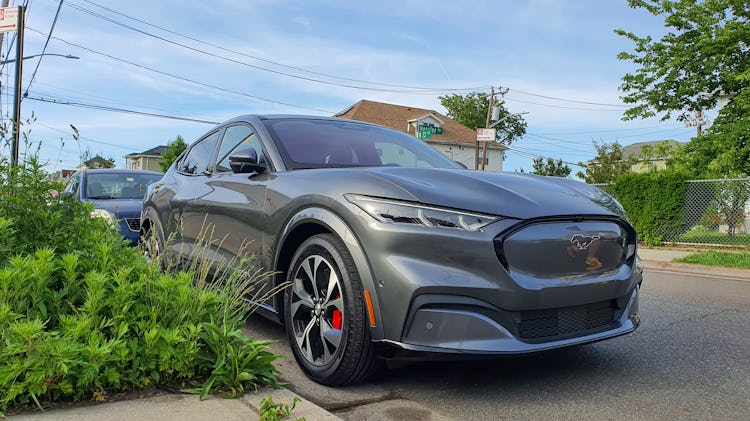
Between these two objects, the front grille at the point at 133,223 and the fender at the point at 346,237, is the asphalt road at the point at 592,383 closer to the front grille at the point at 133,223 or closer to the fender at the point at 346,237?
the fender at the point at 346,237

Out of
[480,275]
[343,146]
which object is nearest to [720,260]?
[343,146]

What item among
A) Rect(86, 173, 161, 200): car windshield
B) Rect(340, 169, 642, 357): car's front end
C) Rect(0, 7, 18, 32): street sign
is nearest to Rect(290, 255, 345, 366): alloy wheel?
Rect(340, 169, 642, 357): car's front end

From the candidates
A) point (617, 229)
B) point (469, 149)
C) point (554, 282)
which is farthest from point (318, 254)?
point (469, 149)

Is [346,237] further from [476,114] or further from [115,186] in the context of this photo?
[476,114]

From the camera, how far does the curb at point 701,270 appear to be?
9.40 metres

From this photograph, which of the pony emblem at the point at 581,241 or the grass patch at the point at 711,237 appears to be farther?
the grass patch at the point at 711,237

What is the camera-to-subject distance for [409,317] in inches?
107

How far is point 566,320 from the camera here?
→ 2951 millimetres

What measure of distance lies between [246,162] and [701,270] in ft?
30.8

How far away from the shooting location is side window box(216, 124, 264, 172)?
4.29 metres

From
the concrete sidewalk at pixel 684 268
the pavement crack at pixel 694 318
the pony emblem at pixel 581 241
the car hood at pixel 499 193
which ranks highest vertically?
the car hood at pixel 499 193

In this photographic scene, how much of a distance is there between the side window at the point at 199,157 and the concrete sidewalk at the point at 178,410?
278cm

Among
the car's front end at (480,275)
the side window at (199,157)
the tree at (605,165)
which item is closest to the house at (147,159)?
the tree at (605,165)

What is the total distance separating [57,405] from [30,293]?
549mm
